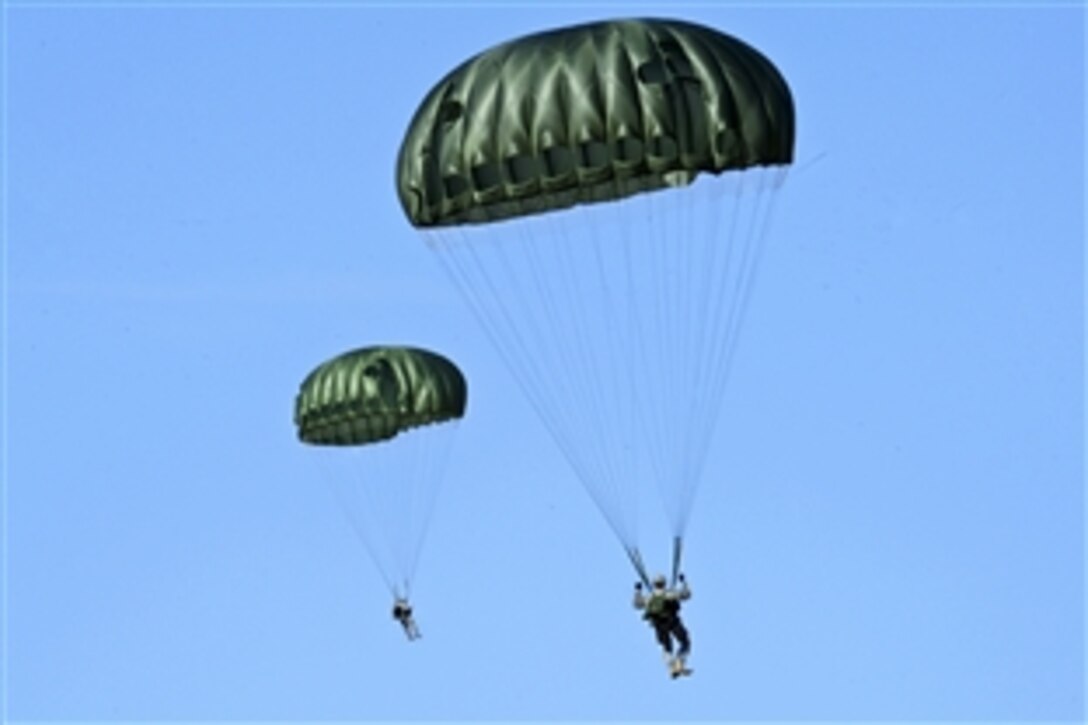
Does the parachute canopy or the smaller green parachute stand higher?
the smaller green parachute

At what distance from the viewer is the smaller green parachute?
79375mm

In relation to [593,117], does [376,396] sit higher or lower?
higher

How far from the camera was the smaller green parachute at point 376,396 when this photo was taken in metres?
79.4

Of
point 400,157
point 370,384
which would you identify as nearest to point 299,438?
point 370,384

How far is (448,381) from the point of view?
80.2m

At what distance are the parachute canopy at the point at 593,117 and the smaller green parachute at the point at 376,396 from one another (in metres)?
17.1

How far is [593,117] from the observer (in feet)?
200

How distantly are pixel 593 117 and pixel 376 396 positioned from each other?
754 inches

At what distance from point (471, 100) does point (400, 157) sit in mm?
1944

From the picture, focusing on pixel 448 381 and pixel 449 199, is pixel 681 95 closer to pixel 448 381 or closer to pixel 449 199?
pixel 449 199

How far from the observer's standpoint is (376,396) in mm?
79250

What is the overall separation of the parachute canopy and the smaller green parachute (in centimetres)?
1708

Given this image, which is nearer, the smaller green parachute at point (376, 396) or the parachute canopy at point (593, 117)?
the parachute canopy at point (593, 117)

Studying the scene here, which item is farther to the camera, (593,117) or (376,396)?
(376,396)
